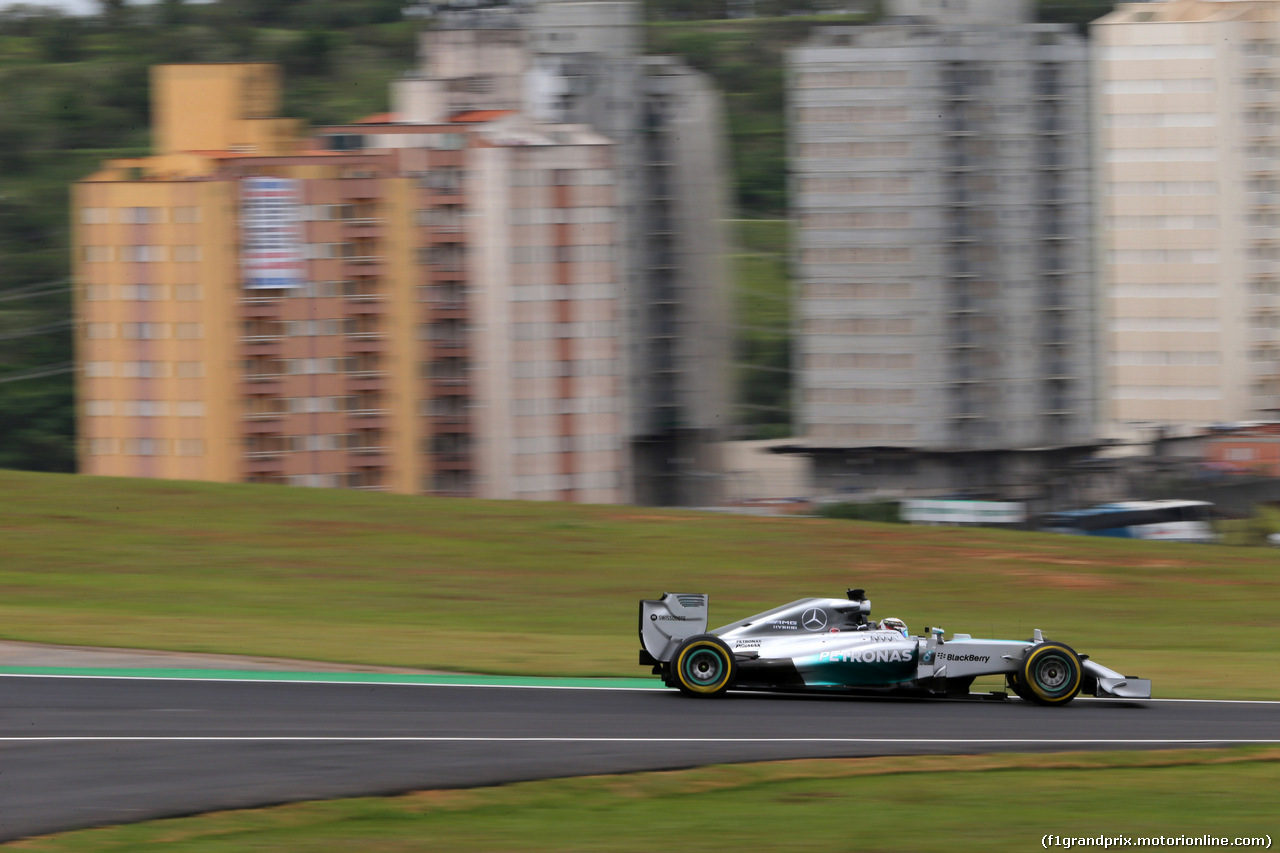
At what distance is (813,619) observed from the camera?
15.6 meters

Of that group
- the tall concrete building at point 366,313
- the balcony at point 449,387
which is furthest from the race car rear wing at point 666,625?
the balcony at point 449,387

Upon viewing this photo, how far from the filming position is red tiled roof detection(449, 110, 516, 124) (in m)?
53.5

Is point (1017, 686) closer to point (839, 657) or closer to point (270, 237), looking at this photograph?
point (839, 657)

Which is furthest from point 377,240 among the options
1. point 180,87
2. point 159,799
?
point 159,799

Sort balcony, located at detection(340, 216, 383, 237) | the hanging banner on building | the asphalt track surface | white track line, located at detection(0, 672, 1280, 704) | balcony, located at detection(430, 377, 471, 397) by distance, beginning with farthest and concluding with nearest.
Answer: balcony, located at detection(430, 377, 471, 397) → balcony, located at detection(340, 216, 383, 237) → the hanging banner on building → white track line, located at detection(0, 672, 1280, 704) → the asphalt track surface

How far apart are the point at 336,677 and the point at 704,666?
4.31 meters

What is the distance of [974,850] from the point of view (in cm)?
1005

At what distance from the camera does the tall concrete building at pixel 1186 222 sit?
75.2 metres

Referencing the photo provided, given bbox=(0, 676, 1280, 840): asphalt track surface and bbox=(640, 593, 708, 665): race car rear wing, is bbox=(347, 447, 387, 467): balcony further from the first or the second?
bbox=(640, 593, 708, 665): race car rear wing

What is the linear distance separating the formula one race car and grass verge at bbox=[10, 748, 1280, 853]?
8.61 ft

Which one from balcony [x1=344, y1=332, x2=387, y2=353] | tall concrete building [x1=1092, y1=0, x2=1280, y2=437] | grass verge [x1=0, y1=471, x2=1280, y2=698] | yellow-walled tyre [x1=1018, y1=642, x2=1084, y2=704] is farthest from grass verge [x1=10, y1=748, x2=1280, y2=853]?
tall concrete building [x1=1092, y1=0, x2=1280, y2=437]

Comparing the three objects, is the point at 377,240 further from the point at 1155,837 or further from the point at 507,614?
the point at 1155,837

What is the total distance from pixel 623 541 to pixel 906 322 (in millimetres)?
34778

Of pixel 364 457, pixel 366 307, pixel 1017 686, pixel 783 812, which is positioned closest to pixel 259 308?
pixel 366 307
